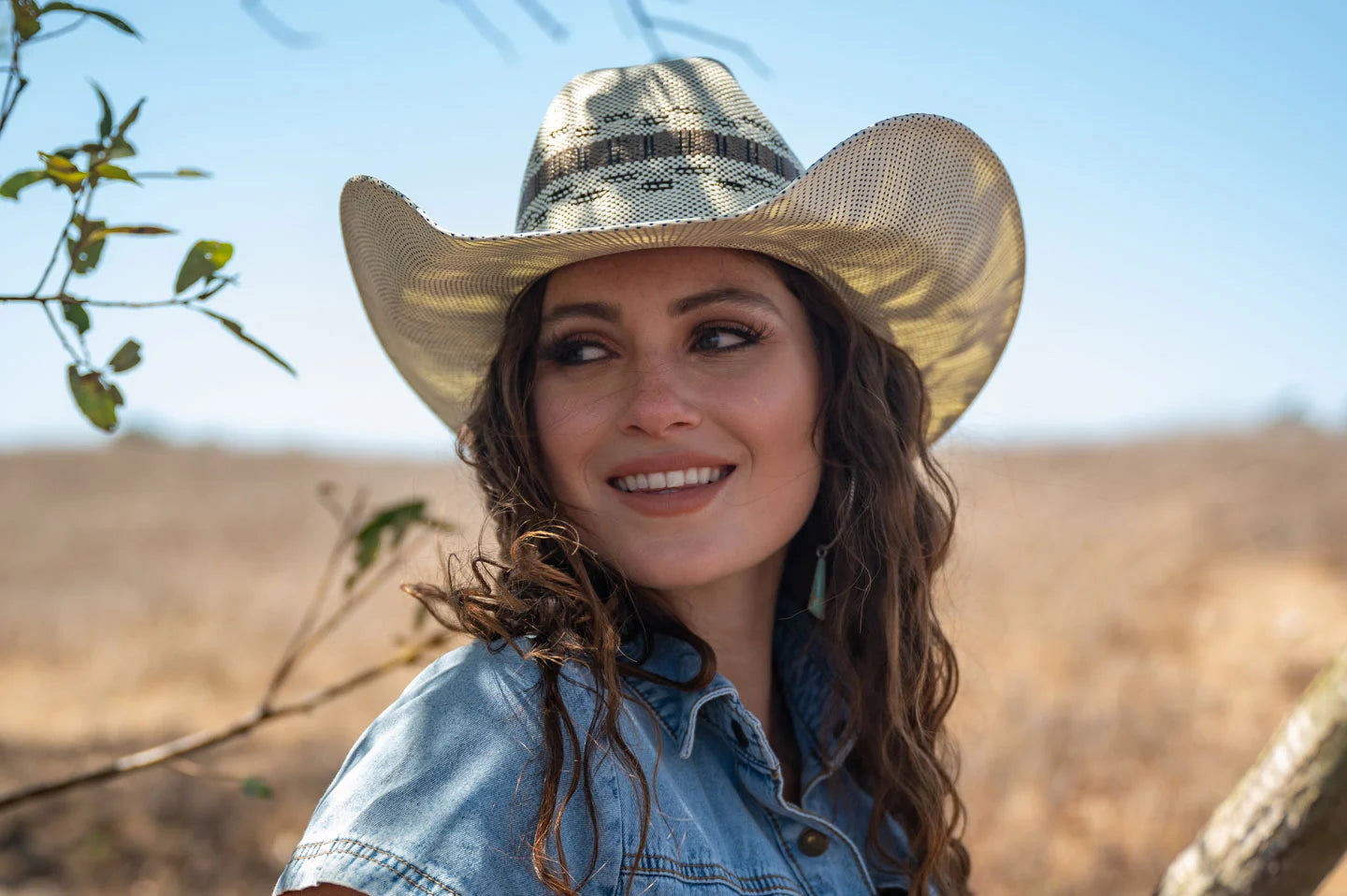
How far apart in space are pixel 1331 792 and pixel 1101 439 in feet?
49.9

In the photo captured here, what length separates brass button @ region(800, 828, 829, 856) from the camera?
1.83 m

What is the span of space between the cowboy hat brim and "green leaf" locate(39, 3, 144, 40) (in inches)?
21.2

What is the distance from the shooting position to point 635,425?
69.8 inches

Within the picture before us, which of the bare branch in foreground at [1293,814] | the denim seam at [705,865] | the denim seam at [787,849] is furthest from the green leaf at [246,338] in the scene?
the bare branch in foreground at [1293,814]

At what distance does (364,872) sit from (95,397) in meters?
0.69

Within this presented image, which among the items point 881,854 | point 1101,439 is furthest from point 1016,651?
point 1101,439

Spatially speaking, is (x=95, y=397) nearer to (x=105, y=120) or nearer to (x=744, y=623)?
(x=105, y=120)

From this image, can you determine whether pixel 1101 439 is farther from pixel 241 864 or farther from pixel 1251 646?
pixel 241 864

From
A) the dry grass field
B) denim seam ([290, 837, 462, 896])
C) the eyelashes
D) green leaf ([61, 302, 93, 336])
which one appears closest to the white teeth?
the eyelashes

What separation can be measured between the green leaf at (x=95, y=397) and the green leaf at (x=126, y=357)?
1.0 inches

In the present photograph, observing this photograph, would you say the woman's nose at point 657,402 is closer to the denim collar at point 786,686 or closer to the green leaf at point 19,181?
the denim collar at point 786,686

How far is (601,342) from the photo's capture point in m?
1.86

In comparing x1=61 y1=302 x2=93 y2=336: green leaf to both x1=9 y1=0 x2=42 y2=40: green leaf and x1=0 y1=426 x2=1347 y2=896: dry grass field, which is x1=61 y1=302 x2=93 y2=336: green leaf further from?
x1=0 y1=426 x2=1347 y2=896: dry grass field

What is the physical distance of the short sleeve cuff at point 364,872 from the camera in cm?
124
